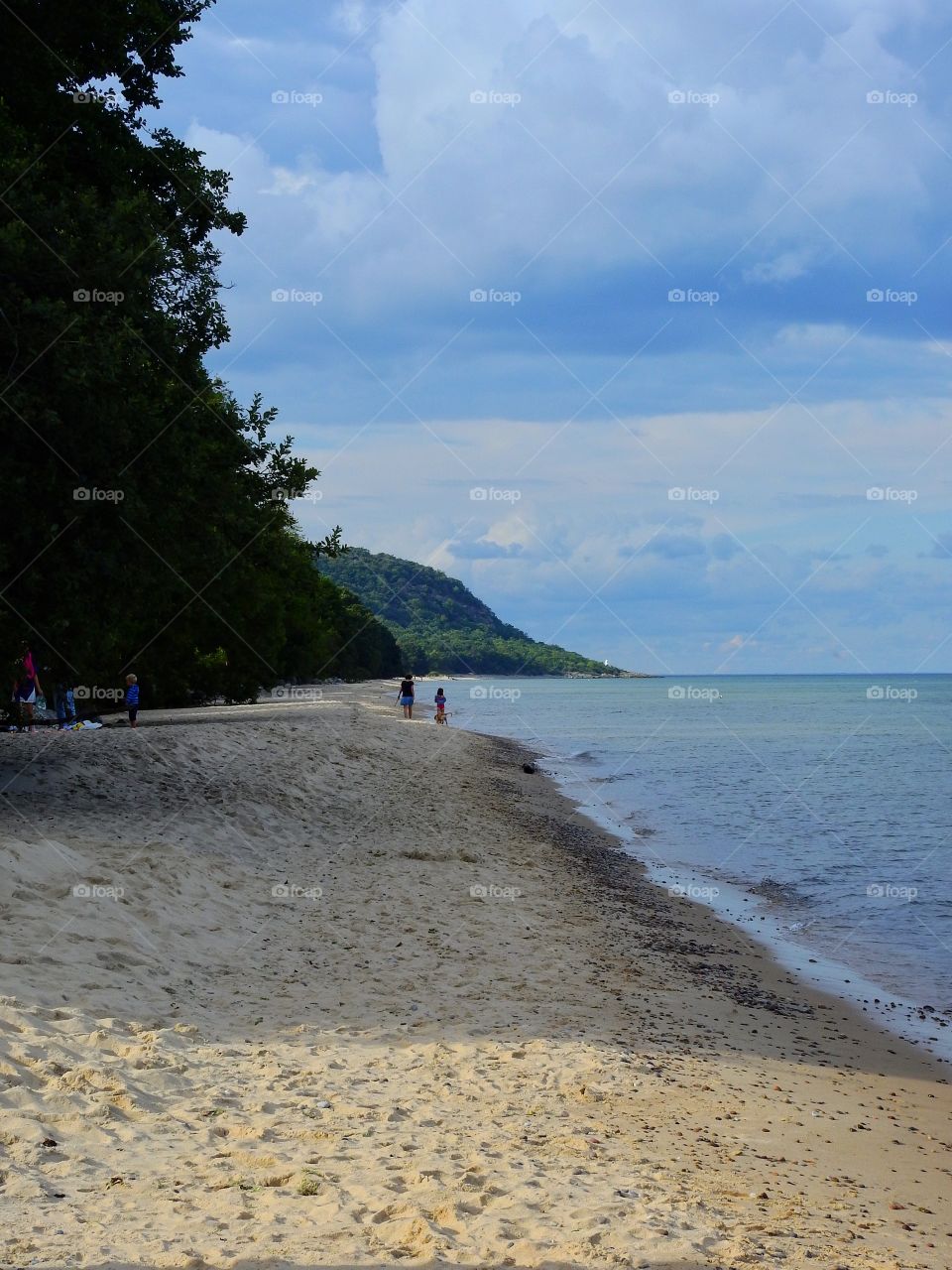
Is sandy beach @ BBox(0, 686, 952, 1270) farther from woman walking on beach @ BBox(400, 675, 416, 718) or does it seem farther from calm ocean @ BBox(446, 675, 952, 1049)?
woman walking on beach @ BBox(400, 675, 416, 718)

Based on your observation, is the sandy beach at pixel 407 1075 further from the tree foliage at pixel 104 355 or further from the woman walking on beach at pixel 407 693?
the woman walking on beach at pixel 407 693

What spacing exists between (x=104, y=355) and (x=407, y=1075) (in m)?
10.1

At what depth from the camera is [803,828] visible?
88.8 ft

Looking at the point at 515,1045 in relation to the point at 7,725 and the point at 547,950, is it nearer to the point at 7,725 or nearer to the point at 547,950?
the point at 547,950

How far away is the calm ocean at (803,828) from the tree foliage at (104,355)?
10143 millimetres

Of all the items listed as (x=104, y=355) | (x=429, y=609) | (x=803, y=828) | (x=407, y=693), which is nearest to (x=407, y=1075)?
(x=104, y=355)

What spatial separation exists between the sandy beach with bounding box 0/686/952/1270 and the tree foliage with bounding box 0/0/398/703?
11.8 feet

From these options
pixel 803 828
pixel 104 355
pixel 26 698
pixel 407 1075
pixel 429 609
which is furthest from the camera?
pixel 429 609

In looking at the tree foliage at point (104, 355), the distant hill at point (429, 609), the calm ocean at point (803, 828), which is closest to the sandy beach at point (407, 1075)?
the calm ocean at point (803, 828)

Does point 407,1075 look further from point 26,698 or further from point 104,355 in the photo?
point 26,698

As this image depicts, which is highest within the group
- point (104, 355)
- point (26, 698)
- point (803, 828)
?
point (104, 355)

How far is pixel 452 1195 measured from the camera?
557 cm

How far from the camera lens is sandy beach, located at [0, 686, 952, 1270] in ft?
17.2

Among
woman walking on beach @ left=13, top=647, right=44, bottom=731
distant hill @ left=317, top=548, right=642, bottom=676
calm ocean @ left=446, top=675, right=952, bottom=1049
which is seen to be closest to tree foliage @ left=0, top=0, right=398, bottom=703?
woman walking on beach @ left=13, top=647, right=44, bottom=731
